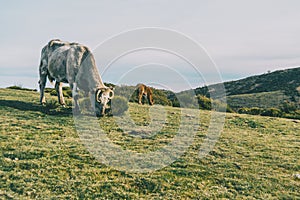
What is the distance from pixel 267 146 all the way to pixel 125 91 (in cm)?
979

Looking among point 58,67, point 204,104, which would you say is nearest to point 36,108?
point 58,67

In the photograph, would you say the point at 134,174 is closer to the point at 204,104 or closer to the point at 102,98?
the point at 102,98

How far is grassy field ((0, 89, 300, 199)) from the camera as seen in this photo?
332 inches

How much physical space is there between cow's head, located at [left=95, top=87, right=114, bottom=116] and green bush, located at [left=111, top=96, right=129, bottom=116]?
892 millimetres

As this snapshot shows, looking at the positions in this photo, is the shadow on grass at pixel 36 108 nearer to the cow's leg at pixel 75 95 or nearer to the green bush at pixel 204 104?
the cow's leg at pixel 75 95

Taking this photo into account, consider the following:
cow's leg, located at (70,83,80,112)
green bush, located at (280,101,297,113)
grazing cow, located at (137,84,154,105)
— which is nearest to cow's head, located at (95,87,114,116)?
cow's leg, located at (70,83,80,112)

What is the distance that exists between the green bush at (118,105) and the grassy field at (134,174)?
210cm

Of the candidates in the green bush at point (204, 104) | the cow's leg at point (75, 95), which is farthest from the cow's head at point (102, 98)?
the green bush at point (204, 104)

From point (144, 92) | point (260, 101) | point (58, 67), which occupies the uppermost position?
point (58, 67)

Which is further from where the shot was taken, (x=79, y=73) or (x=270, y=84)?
(x=270, y=84)

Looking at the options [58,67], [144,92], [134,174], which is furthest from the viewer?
[144,92]

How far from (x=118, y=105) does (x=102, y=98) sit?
1.84 meters

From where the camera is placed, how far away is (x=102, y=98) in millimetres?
16391

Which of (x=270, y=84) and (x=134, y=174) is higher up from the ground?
(x=270, y=84)
